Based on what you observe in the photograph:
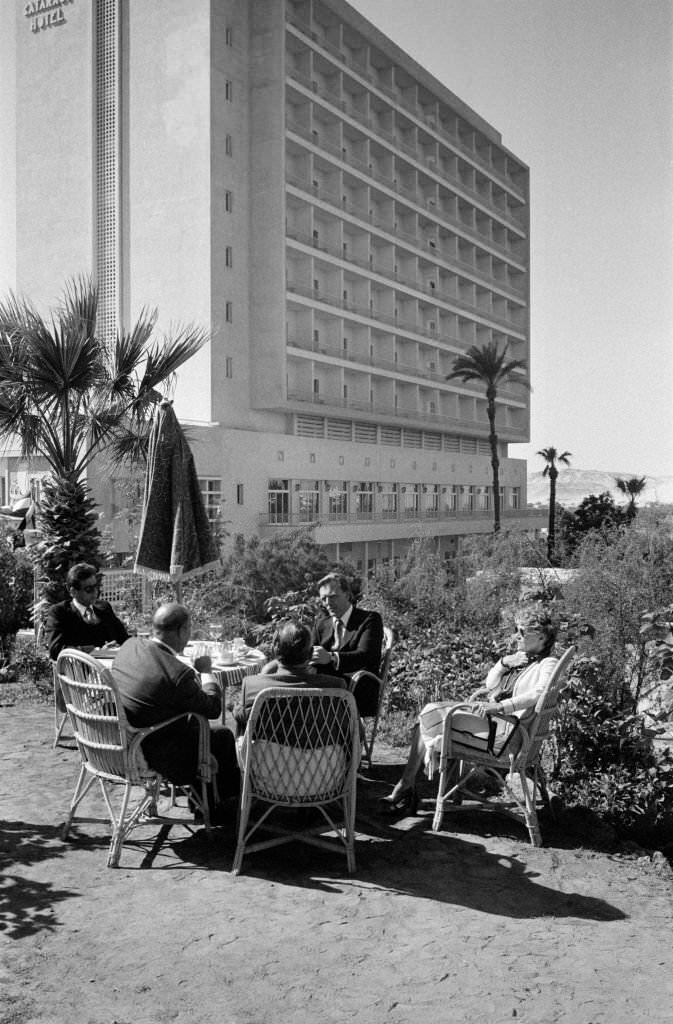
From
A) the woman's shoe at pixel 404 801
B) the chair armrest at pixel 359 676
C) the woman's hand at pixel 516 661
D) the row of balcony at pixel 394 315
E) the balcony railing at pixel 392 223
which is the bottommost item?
the woman's shoe at pixel 404 801

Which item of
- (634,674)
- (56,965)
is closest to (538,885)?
(56,965)

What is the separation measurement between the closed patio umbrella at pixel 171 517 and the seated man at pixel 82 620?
1.40ft

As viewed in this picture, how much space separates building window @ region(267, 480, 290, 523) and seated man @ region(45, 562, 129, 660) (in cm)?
3334

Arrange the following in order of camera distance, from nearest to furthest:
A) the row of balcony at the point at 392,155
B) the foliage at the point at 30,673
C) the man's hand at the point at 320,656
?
the man's hand at the point at 320,656, the foliage at the point at 30,673, the row of balcony at the point at 392,155

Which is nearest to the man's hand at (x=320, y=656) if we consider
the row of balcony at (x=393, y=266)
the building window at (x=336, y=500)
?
the building window at (x=336, y=500)

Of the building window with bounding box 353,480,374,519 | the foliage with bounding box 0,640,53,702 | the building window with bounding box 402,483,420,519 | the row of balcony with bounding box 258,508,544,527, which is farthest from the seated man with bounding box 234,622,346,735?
the building window with bounding box 402,483,420,519

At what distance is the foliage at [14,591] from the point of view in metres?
12.2

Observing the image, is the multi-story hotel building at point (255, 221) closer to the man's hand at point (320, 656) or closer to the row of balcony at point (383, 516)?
the row of balcony at point (383, 516)

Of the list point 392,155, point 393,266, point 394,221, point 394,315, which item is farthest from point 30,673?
point 392,155

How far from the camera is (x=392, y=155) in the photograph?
53.6m

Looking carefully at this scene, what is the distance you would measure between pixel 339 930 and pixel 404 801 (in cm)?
160

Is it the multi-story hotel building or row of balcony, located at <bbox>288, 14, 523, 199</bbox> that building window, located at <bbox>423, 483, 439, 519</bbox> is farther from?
row of balcony, located at <bbox>288, 14, 523, 199</bbox>

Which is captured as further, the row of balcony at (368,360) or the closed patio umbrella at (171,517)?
the row of balcony at (368,360)

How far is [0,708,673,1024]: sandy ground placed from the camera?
10.8 feet
